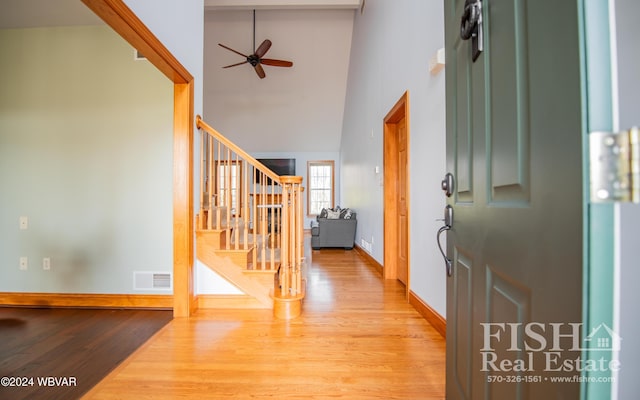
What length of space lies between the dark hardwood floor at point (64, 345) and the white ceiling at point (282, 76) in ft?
17.5

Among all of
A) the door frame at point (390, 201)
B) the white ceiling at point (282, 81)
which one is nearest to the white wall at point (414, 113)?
the door frame at point (390, 201)

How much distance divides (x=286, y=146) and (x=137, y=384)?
7281 millimetres

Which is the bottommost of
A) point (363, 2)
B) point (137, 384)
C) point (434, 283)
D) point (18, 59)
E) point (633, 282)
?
point (137, 384)

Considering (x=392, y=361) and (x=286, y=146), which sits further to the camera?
(x=286, y=146)

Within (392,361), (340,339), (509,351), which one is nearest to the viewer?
(509,351)

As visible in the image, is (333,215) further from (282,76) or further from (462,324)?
(462,324)

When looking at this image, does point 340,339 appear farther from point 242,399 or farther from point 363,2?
point 363,2

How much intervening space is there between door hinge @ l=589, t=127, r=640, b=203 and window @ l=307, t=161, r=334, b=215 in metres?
8.13

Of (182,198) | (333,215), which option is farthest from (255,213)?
(333,215)

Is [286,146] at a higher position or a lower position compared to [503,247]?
higher

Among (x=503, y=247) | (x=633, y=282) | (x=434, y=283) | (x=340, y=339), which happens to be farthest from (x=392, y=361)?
(x=633, y=282)

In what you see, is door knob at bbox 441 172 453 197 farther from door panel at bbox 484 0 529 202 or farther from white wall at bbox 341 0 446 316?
white wall at bbox 341 0 446 316

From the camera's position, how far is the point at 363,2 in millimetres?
4773

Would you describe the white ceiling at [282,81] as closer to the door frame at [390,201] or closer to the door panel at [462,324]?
the door frame at [390,201]
